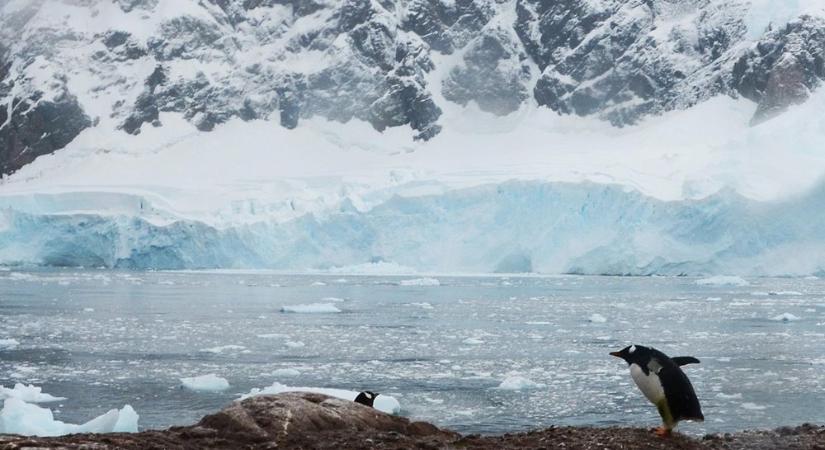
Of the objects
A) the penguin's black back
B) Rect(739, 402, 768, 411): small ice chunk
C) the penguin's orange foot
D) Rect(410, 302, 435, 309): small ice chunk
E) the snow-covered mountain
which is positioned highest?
the snow-covered mountain

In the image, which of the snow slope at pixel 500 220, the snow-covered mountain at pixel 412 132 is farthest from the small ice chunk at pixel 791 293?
the snow-covered mountain at pixel 412 132

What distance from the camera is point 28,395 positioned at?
656 inches

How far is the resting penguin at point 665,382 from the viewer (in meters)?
9.52

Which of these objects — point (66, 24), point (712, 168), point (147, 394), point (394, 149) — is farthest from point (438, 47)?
point (147, 394)

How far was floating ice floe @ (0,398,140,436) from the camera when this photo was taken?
12250 mm

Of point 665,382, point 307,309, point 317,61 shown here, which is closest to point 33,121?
point 317,61

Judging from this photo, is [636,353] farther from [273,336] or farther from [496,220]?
[496,220]

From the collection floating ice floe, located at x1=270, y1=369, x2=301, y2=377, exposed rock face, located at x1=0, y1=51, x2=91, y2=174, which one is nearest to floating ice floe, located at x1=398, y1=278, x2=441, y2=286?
floating ice floe, located at x1=270, y1=369, x2=301, y2=377

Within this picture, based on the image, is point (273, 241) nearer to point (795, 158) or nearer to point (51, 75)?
point (795, 158)

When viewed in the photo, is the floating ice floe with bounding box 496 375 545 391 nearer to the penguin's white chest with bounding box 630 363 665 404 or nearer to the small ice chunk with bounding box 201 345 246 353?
the small ice chunk with bounding box 201 345 246 353

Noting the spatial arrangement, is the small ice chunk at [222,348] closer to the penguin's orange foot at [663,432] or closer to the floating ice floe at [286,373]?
the floating ice floe at [286,373]

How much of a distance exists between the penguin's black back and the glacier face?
5139 centimetres

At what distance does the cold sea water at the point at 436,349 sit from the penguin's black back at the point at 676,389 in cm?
454

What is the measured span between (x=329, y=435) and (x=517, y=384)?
32.4ft
